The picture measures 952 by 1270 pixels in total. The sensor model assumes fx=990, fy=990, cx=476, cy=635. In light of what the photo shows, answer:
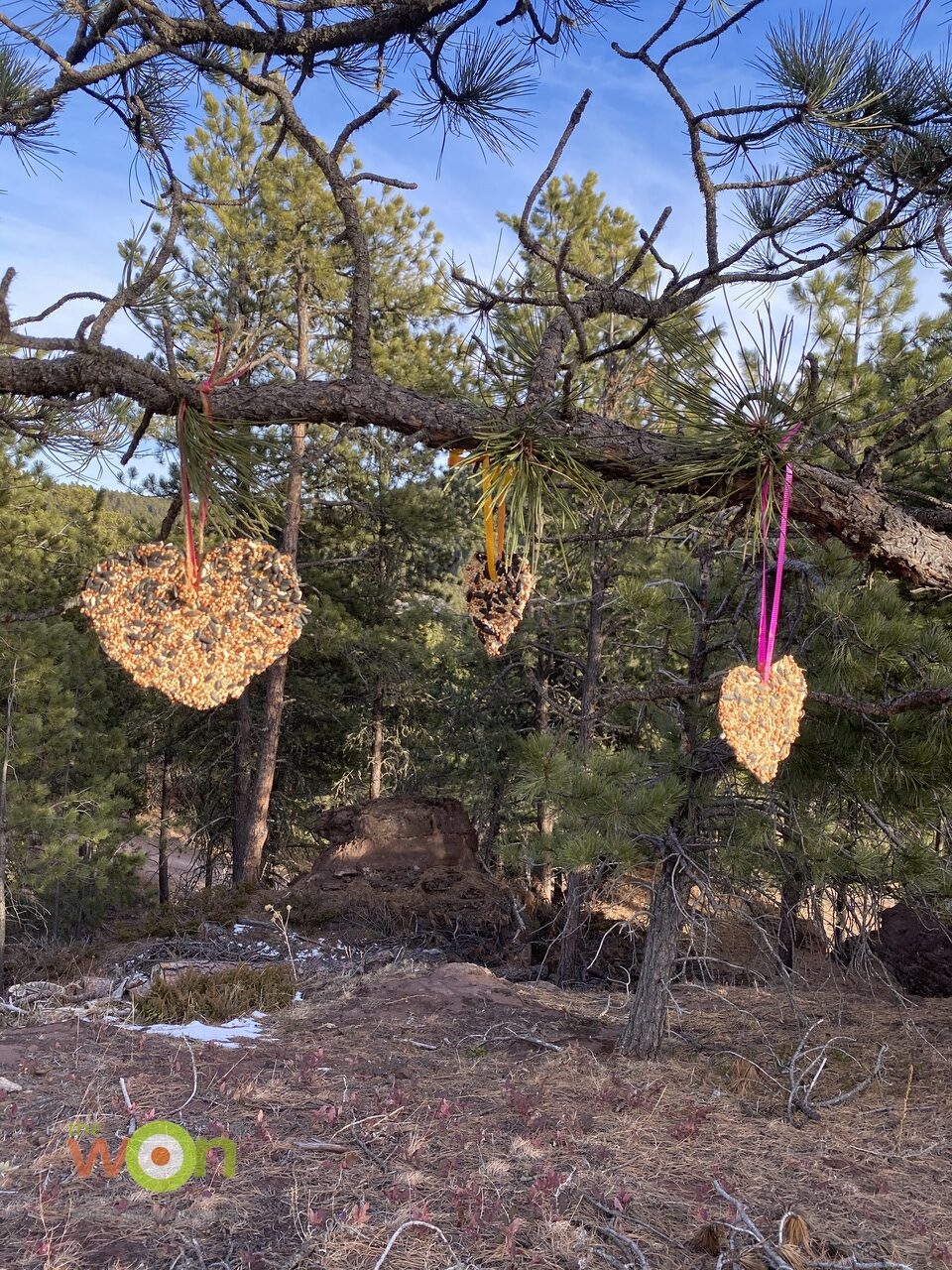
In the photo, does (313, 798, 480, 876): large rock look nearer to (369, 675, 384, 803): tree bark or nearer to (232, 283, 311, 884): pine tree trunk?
(232, 283, 311, 884): pine tree trunk

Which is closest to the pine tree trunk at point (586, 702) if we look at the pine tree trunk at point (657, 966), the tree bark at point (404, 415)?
the pine tree trunk at point (657, 966)

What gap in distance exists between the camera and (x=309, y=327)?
1463 centimetres

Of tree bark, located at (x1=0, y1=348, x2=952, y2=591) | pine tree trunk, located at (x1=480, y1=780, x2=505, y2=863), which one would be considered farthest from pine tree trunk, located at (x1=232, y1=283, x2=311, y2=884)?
tree bark, located at (x1=0, y1=348, x2=952, y2=591)

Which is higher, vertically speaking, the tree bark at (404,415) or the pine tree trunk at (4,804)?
the tree bark at (404,415)

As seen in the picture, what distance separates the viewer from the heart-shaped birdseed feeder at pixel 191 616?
109 inches

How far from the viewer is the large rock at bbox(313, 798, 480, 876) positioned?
1412cm

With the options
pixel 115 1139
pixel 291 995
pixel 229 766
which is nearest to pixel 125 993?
pixel 291 995

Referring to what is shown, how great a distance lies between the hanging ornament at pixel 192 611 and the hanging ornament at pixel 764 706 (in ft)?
4.19

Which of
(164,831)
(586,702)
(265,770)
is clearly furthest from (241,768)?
(586,702)

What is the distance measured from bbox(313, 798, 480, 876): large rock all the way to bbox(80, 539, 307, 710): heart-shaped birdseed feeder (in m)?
11.6

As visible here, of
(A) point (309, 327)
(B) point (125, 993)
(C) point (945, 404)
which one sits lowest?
(B) point (125, 993)

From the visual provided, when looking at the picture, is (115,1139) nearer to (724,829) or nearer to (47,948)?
(724,829)

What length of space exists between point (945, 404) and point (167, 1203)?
3.82m

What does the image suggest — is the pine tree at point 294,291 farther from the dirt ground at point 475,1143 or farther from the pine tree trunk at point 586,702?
the dirt ground at point 475,1143
